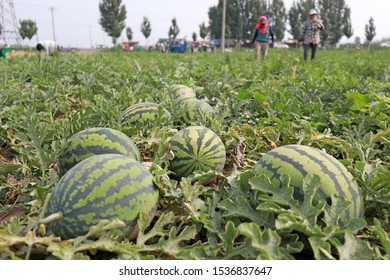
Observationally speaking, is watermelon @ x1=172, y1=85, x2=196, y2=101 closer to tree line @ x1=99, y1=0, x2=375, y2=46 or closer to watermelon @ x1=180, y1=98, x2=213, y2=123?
watermelon @ x1=180, y1=98, x2=213, y2=123

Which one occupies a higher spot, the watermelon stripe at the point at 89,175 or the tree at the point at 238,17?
the tree at the point at 238,17

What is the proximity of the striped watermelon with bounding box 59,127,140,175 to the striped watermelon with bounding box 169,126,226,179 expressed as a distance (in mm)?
278

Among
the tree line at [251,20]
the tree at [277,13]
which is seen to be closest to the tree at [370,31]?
the tree line at [251,20]

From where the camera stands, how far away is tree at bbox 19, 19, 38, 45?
66.2m

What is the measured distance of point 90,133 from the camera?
88.0 inches

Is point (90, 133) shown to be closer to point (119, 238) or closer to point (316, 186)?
point (119, 238)

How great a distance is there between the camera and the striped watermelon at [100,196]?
163 centimetres

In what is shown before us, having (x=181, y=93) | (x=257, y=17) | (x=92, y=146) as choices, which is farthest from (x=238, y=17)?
(x=92, y=146)

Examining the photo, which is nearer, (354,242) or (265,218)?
(354,242)

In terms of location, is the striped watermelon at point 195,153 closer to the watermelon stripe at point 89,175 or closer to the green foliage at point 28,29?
the watermelon stripe at point 89,175

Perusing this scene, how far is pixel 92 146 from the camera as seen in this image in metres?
2.16

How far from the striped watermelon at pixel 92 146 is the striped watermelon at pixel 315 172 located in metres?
0.78
